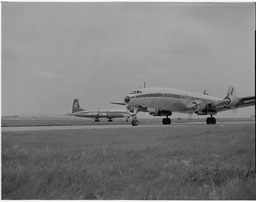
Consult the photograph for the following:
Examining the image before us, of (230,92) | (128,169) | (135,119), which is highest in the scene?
(230,92)

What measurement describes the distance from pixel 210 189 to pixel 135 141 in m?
2.40

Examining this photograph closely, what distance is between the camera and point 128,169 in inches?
195

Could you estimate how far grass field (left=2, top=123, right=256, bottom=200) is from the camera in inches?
167

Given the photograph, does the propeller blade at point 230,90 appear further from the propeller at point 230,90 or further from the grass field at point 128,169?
the grass field at point 128,169

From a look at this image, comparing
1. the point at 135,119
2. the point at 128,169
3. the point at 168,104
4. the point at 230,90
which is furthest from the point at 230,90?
the point at 168,104

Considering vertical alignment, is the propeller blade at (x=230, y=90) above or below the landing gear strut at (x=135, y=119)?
above

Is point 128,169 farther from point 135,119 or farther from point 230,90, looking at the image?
point 135,119

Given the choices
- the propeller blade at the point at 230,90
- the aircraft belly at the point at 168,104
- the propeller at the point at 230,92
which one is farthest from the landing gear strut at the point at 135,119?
the propeller blade at the point at 230,90

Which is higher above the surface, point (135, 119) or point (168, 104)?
point (168, 104)

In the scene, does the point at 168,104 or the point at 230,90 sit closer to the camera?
the point at 230,90

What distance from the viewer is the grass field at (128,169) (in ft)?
13.9

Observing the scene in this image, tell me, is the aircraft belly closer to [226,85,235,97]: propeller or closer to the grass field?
[226,85,235,97]: propeller

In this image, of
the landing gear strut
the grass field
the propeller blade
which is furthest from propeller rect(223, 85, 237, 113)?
the landing gear strut

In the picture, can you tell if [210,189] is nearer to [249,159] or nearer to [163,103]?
[249,159]
